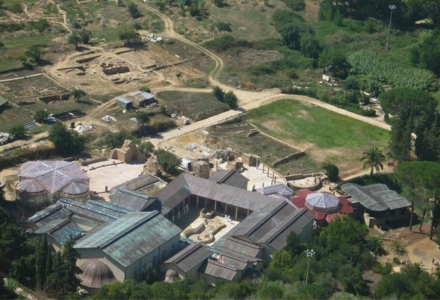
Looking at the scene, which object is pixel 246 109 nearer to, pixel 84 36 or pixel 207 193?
pixel 207 193

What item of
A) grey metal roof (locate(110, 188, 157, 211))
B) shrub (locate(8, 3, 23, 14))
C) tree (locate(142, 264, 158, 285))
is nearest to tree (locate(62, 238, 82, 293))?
tree (locate(142, 264, 158, 285))

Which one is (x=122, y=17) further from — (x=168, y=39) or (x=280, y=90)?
(x=280, y=90)

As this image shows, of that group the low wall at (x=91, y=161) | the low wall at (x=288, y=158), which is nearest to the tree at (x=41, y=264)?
the low wall at (x=91, y=161)

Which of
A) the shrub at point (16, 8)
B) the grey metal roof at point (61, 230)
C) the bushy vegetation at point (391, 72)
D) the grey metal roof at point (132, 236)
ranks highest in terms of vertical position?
the grey metal roof at point (132, 236)

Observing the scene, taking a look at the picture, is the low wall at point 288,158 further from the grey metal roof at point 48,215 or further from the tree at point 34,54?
the tree at point 34,54

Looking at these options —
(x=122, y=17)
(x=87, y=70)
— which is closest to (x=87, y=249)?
(x=87, y=70)

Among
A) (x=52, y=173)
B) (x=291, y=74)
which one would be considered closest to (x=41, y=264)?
(x=52, y=173)
